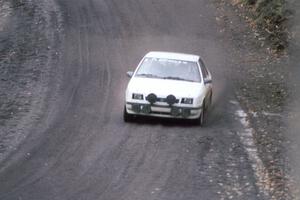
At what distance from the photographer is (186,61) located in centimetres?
1747

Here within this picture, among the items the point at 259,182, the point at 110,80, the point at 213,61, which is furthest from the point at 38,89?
the point at 259,182

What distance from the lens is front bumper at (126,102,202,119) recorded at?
52.3 feet

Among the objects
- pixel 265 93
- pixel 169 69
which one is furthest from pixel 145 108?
pixel 265 93

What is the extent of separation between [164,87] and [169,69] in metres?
1.10

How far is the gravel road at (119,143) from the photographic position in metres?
11.7

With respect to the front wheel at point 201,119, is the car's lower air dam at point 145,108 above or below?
above

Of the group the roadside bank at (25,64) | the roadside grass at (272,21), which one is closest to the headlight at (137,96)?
the roadside bank at (25,64)

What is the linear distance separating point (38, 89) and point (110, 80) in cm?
238

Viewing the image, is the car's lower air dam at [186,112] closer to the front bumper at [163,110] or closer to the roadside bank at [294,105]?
the front bumper at [163,110]

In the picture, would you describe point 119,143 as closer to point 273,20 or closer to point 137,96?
point 137,96

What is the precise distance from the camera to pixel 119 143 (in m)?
14.5

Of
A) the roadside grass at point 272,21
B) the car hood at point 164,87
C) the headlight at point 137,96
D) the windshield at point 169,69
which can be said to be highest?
the roadside grass at point 272,21

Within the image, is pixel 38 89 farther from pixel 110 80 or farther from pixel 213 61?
pixel 213 61

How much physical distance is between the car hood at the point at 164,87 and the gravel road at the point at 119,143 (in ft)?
2.58
